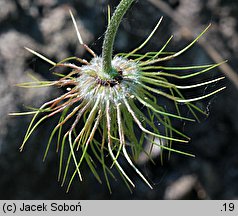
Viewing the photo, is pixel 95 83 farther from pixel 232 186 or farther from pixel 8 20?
pixel 232 186

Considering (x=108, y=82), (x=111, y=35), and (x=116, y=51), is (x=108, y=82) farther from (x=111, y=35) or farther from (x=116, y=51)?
(x=116, y=51)

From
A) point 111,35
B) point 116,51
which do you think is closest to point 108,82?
point 111,35

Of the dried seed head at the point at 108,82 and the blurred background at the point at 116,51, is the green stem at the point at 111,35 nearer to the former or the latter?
the dried seed head at the point at 108,82

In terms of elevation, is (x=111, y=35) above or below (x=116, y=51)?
below

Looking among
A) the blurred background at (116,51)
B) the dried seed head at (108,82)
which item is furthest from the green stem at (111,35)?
the blurred background at (116,51)

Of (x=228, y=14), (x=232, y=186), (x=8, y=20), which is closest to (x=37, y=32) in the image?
(x=8, y=20)

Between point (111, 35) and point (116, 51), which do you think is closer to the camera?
point (111, 35)
